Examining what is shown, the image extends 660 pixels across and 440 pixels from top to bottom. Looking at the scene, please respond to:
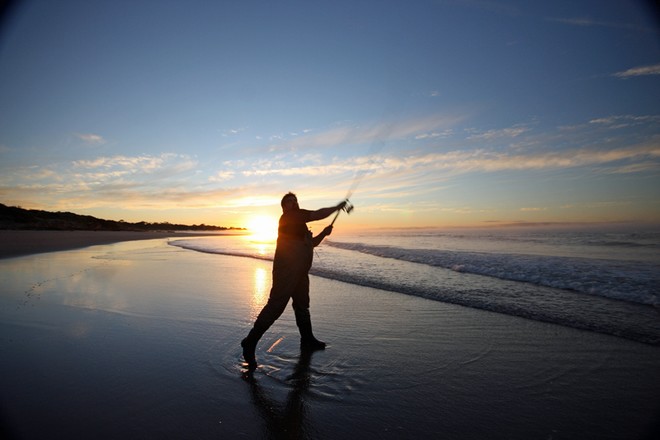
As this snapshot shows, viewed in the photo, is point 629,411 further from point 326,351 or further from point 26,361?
point 26,361

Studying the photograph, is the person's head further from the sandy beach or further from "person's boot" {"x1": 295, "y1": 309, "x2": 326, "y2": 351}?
the sandy beach

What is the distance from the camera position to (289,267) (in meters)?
4.50

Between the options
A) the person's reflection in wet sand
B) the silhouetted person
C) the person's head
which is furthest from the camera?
the person's head

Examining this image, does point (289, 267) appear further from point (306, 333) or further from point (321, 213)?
point (306, 333)

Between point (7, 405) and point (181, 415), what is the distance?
1.55 metres

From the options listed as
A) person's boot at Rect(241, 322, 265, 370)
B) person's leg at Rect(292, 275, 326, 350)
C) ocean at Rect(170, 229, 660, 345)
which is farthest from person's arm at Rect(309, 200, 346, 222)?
ocean at Rect(170, 229, 660, 345)

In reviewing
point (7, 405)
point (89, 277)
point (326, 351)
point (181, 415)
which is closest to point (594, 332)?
point (326, 351)

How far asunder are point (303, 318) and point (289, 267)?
0.81 m

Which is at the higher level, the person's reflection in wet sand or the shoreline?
the shoreline

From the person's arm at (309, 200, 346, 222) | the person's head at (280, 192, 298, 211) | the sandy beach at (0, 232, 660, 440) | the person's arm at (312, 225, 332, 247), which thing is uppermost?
the person's head at (280, 192, 298, 211)

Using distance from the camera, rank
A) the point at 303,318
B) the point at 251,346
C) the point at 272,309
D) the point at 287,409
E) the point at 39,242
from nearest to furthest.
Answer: the point at 287,409 → the point at 251,346 → the point at 272,309 → the point at 303,318 → the point at 39,242

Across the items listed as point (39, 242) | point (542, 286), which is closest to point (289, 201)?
point (542, 286)

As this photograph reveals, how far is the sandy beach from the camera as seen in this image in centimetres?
284

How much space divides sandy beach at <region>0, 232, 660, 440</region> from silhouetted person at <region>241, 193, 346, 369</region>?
29 cm
